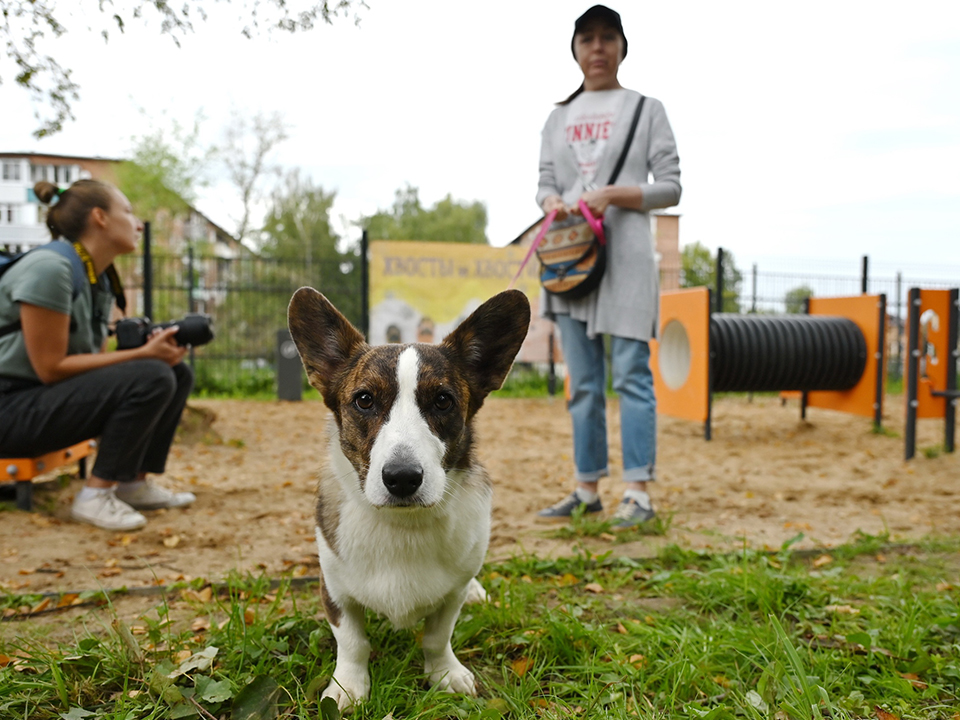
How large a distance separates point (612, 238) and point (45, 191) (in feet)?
10.2

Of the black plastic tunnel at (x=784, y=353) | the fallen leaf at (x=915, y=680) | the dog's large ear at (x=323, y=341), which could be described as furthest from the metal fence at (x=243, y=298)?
the fallen leaf at (x=915, y=680)

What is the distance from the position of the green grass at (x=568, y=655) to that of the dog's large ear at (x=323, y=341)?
79 centimetres

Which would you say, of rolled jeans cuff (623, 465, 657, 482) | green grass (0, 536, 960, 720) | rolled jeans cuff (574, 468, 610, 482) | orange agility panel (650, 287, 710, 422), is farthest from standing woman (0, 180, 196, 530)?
orange agility panel (650, 287, 710, 422)

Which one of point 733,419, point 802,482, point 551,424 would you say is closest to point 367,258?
point 551,424

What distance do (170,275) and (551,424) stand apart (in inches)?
343

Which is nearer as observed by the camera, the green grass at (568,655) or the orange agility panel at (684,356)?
the green grass at (568,655)

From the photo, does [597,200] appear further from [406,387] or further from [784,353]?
[784,353]

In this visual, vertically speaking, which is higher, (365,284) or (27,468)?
(365,284)

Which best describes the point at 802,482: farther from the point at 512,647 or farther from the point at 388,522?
the point at 388,522

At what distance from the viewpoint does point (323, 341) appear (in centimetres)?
205

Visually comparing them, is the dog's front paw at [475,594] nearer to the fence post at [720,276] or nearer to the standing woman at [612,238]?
the standing woman at [612,238]

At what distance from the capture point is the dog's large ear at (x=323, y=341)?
2020 millimetres

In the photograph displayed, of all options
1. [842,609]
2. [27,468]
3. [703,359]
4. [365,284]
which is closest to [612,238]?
[842,609]

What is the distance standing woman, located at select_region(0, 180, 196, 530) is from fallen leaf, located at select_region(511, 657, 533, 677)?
2.46 metres
